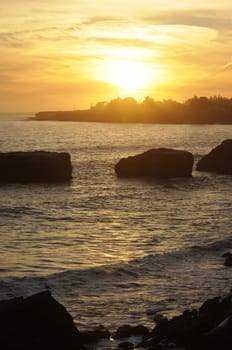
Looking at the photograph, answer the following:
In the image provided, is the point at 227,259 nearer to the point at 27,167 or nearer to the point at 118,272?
the point at 118,272

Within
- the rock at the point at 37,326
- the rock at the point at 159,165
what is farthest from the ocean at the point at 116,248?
the rock at the point at 159,165

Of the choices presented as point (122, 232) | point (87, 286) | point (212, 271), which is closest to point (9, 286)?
point (87, 286)

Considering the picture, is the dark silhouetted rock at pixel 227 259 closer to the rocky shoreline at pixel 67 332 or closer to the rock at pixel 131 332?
the rocky shoreline at pixel 67 332

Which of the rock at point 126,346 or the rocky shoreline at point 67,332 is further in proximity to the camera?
the rock at point 126,346

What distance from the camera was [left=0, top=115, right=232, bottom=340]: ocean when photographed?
1912 centimetres

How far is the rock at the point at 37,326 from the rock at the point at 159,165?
45688 mm

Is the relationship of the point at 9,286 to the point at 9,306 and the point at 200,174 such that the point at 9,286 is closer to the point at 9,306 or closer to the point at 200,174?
the point at 9,306

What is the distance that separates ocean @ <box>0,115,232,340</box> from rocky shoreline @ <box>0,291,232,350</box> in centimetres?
149

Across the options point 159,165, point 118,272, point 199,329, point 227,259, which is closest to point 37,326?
point 199,329

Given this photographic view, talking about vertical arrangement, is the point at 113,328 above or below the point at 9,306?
below

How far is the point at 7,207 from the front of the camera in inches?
1574

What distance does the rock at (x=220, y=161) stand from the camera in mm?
63400

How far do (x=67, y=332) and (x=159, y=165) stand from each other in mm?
46818

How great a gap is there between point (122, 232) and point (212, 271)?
347 inches
